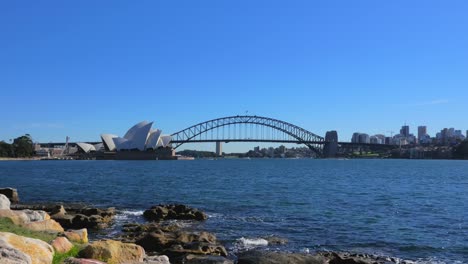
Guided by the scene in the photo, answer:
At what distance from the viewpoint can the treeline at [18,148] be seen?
518ft

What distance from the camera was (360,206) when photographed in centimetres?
2780

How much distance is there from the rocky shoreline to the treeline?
5866 inches

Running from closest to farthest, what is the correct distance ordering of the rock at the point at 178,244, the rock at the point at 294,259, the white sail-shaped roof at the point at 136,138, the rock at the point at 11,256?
the rock at the point at 11,256
the rock at the point at 294,259
the rock at the point at 178,244
the white sail-shaped roof at the point at 136,138

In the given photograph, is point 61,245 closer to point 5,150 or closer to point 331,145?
point 331,145

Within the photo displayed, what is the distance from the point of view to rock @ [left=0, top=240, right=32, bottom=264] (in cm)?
612

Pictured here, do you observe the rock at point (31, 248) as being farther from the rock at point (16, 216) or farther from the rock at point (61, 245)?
the rock at point (16, 216)

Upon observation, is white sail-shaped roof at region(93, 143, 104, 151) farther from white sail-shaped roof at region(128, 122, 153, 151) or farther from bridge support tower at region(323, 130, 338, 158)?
bridge support tower at region(323, 130, 338, 158)

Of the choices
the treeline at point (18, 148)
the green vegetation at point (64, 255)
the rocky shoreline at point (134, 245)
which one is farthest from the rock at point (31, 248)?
the treeline at point (18, 148)

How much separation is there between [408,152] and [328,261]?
184673 mm

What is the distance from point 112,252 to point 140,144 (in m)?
135

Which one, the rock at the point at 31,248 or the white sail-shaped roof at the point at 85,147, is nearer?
the rock at the point at 31,248

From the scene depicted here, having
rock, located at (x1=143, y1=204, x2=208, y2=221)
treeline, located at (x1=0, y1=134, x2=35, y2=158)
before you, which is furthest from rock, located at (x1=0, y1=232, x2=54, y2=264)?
treeline, located at (x1=0, y1=134, x2=35, y2=158)

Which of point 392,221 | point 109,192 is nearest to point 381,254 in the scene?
point 392,221

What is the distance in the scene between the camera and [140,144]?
141875 millimetres
